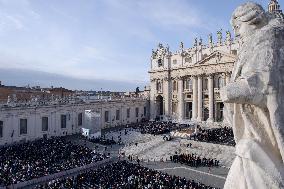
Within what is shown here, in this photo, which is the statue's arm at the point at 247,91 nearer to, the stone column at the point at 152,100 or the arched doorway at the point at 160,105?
the stone column at the point at 152,100

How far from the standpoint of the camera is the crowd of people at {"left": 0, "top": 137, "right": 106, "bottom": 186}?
27.5 m

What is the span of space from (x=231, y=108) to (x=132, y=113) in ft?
195

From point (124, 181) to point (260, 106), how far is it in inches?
903

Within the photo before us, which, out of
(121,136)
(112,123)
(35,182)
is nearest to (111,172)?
(35,182)

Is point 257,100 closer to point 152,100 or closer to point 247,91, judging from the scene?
point 247,91

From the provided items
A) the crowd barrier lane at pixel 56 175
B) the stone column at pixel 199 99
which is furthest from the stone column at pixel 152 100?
the crowd barrier lane at pixel 56 175

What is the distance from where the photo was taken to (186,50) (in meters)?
63.4

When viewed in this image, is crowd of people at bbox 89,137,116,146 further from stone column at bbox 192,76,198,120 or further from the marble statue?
the marble statue

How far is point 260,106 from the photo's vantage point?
4.03 meters

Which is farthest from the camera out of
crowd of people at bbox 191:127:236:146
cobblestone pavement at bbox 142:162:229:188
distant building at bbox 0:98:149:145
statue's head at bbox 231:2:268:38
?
distant building at bbox 0:98:149:145

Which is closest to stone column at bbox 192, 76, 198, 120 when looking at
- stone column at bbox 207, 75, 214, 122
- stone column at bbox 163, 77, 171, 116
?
stone column at bbox 207, 75, 214, 122

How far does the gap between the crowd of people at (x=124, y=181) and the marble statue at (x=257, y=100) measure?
20387 millimetres

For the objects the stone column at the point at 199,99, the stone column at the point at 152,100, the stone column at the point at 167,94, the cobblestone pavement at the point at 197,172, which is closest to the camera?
the cobblestone pavement at the point at 197,172

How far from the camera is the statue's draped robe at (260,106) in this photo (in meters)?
3.89
